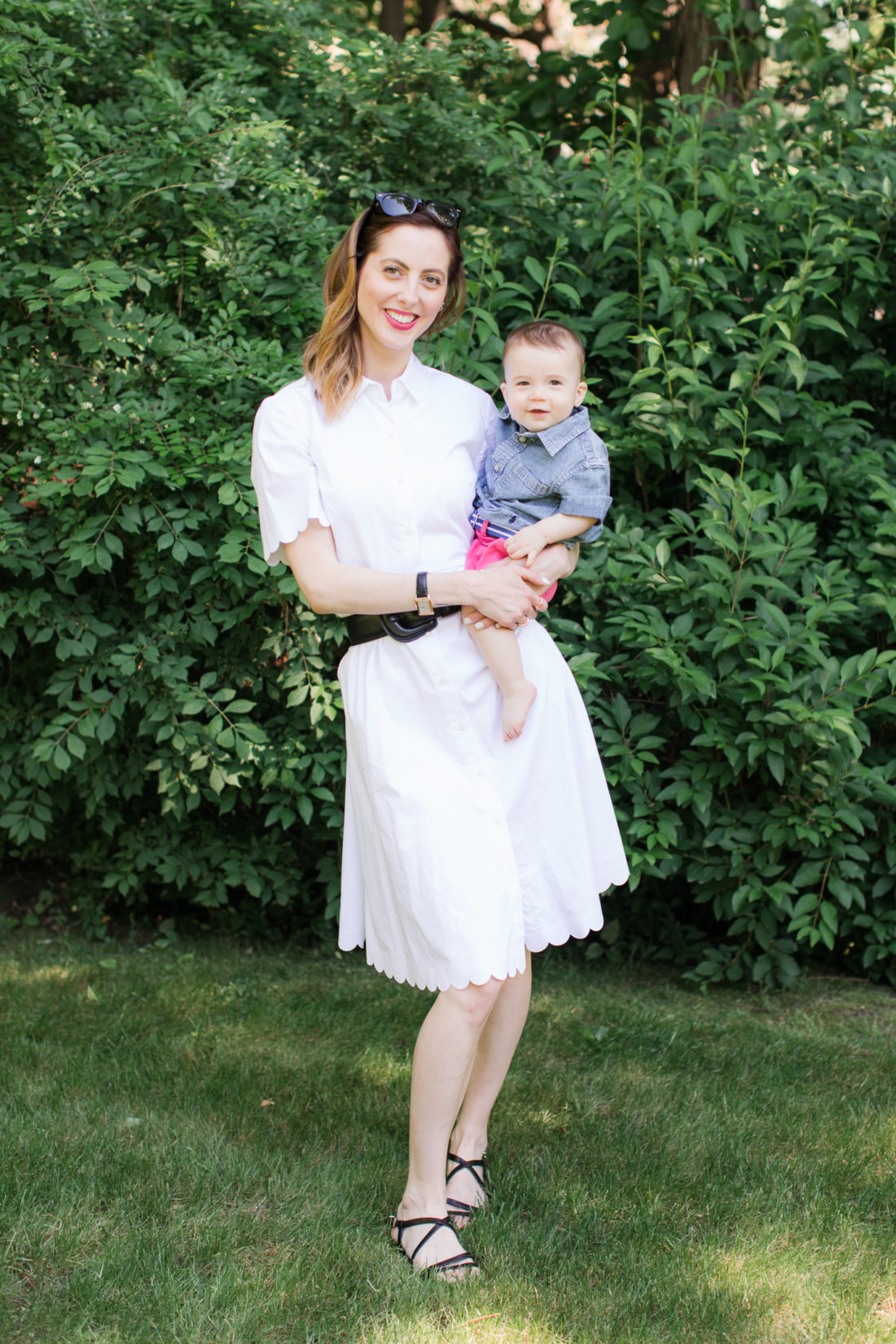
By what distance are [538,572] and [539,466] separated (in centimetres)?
22

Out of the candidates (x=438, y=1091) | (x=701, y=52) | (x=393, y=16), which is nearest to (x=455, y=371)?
(x=438, y=1091)

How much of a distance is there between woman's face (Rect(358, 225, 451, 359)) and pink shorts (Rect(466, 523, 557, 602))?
1.33ft

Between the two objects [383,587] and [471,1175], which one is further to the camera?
[471,1175]

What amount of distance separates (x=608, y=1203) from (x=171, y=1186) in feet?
3.16

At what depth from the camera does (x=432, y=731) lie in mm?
2213

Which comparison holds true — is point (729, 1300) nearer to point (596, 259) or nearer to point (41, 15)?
point (596, 259)

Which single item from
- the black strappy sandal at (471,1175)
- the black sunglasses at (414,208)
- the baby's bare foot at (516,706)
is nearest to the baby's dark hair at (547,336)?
the black sunglasses at (414,208)

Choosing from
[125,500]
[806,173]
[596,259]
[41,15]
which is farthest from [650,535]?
[41,15]

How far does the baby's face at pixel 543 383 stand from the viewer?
2.29 m

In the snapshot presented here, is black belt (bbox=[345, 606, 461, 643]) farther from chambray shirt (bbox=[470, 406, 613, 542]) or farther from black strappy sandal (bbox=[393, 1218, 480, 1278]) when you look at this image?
black strappy sandal (bbox=[393, 1218, 480, 1278])

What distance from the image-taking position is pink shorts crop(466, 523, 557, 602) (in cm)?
230

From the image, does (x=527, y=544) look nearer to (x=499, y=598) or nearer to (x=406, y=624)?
(x=499, y=598)

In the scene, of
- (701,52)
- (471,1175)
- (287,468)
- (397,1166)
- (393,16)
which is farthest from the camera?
(393,16)

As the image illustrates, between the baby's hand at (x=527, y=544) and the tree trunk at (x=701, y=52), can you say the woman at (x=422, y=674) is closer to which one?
the baby's hand at (x=527, y=544)
